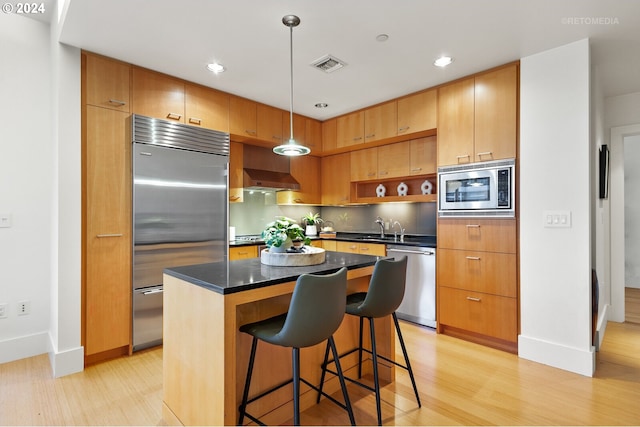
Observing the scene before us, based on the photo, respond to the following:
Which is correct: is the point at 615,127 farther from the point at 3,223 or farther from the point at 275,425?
the point at 3,223

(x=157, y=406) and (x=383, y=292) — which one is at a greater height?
(x=383, y=292)

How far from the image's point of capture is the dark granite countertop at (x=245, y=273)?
153cm

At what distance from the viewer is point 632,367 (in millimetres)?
2582

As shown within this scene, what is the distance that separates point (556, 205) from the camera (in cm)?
260

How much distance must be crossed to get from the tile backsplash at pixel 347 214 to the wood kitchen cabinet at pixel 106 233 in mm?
1474

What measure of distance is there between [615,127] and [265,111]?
12.9 ft

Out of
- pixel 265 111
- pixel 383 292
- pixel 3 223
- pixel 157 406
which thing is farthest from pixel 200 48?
pixel 157 406

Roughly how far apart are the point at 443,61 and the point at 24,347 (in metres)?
4.26

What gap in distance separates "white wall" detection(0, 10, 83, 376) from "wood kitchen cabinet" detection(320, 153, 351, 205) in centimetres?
301

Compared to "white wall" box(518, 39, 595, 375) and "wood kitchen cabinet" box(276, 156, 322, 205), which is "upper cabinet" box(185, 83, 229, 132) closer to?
"wood kitchen cabinet" box(276, 156, 322, 205)

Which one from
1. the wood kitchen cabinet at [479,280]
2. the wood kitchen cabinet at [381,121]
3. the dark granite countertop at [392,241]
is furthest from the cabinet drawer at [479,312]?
the wood kitchen cabinet at [381,121]

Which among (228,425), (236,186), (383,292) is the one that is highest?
(236,186)

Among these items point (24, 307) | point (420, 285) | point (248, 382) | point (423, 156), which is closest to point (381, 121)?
point (423, 156)

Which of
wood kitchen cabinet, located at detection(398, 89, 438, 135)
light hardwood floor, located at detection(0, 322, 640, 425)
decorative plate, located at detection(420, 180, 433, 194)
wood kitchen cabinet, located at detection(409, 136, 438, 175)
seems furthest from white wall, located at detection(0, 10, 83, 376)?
decorative plate, located at detection(420, 180, 433, 194)
